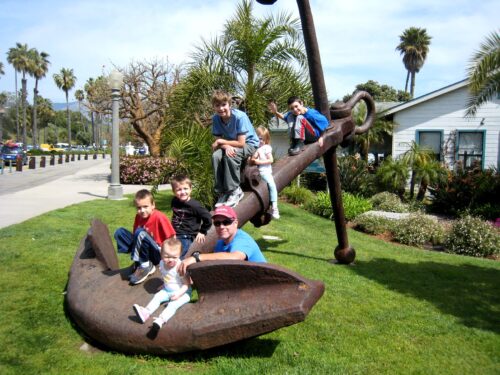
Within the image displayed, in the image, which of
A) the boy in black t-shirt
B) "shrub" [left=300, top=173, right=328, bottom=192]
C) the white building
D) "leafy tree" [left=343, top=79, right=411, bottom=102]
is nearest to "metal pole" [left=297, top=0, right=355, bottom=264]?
the boy in black t-shirt

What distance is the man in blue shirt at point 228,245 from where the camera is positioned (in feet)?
9.11

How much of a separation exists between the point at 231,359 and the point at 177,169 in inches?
264

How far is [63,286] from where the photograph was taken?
4484mm

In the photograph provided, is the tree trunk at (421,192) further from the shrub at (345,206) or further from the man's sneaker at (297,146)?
the man's sneaker at (297,146)

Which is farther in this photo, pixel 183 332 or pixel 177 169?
pixel 177 169

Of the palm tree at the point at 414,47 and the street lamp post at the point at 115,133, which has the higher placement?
the palm tree at the point at 414,47

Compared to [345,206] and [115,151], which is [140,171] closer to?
[115,151]

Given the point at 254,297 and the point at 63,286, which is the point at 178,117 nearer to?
the point at 63,286

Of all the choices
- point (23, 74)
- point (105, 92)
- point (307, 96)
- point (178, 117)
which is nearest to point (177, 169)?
point (178, 117)

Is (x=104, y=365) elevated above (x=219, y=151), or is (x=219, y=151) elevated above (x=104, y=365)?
(x=219, y=151)

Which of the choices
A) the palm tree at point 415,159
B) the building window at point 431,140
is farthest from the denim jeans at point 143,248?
the building window at point 431,140

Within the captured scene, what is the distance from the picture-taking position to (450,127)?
14.5 metres

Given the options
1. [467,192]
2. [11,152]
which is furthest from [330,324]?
[11,152]

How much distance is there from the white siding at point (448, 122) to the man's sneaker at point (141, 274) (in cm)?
1279
